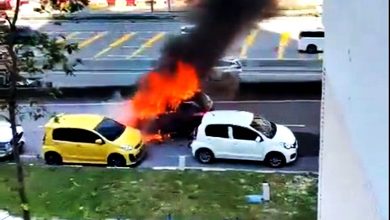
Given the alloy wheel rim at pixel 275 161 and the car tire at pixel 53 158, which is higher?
the car tire at pixel 53 158

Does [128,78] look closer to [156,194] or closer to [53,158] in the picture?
[53,158]

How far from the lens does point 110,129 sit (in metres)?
5.52

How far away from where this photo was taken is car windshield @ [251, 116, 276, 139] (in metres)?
5.44

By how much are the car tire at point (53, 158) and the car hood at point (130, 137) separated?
48 centimetres

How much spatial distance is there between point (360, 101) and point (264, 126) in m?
3.86

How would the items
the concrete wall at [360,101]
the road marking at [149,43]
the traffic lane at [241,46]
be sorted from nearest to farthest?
the concrete wall at [360,101] < the traffic lane at [241,46] < the road marking at [149,43]

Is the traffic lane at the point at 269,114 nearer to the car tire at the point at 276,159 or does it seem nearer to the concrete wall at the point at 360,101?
the car tire at the point at 276,159

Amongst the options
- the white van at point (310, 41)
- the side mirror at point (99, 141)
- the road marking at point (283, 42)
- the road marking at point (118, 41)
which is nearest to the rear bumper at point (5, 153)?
the side mirror at point (99, 141)

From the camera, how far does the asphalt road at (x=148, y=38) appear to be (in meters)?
6.82

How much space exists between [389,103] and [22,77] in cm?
263

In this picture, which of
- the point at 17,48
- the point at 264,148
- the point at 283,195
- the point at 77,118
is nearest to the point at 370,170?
the point at 17,48

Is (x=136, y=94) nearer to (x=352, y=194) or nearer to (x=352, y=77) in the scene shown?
(x=352, y=194)

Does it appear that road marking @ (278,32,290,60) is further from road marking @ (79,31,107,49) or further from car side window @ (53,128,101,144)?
car side window @ (53,128,101,144)

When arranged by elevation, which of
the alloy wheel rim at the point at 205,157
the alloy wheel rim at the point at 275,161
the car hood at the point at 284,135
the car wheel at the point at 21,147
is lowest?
the alloy wheel rim at the point at 275,161
